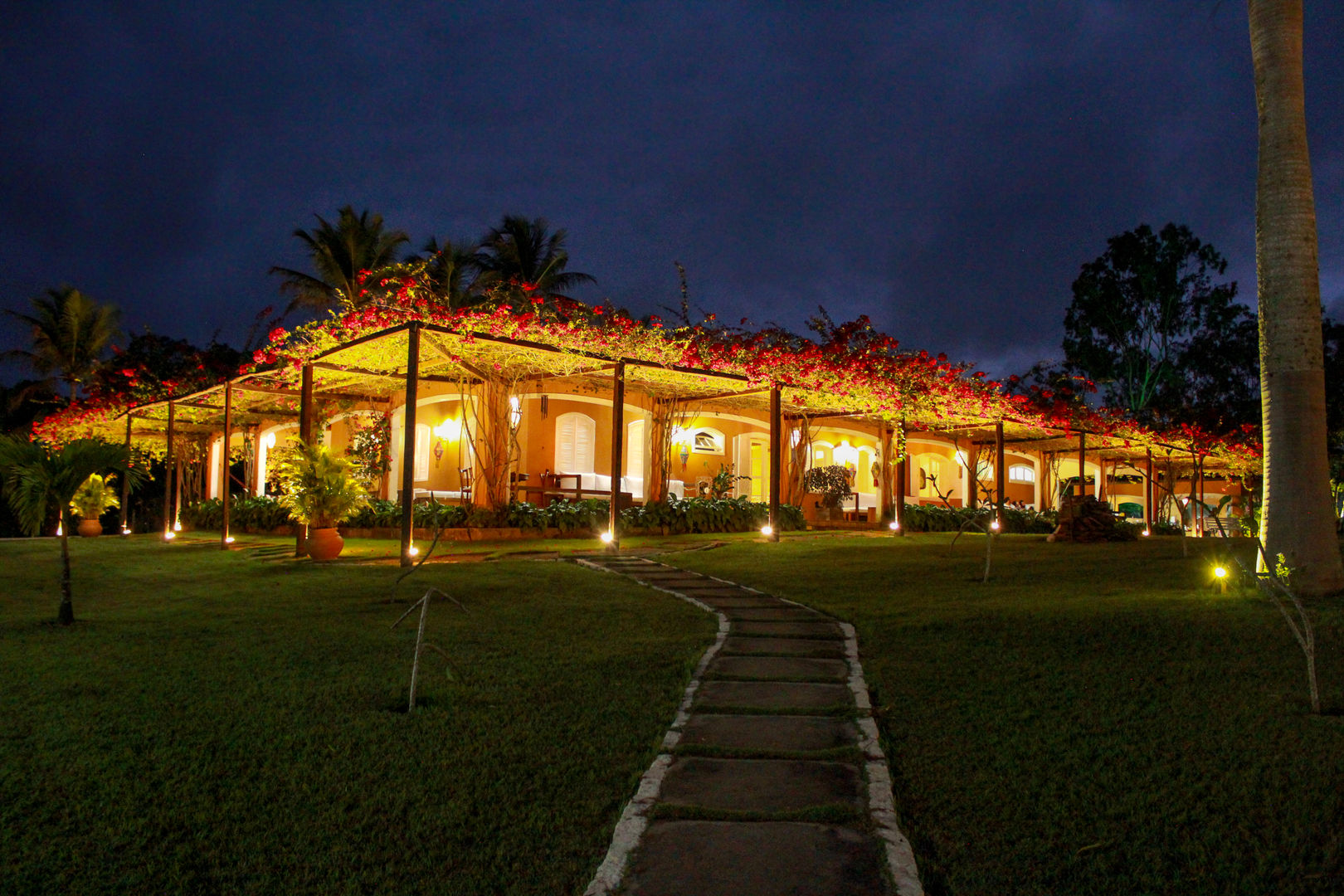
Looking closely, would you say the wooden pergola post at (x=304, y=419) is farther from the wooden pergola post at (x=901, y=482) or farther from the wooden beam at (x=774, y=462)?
the wooden pergola post at (x=901, y=482)

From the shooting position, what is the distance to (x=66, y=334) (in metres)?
25.9

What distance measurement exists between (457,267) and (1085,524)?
59.3 ft

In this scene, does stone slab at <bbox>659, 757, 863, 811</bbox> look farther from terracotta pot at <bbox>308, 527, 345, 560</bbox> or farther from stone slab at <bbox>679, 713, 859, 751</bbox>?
terracotta pot at <bbox>308, 527, 345, 560</bbox>

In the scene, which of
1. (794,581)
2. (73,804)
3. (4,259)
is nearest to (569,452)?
(794,581)

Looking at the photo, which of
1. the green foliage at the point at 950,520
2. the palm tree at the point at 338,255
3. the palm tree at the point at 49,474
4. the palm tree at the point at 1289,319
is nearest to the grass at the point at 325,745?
the palm tree at the point at 49,474

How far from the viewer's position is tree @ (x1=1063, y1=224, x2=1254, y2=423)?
29.2 metres

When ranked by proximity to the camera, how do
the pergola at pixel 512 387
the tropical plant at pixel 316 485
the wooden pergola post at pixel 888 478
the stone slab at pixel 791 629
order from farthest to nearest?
the wooden pergola post at pixel 888 478 → the pergola at pixel 512 387 → the tropical plant at pixel 316 485 → the stone slab at pixel 791 629

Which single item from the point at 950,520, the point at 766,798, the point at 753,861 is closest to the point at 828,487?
the point at 950,520

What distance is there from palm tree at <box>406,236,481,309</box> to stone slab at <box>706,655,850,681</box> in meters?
19.5

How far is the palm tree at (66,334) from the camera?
84.8ft

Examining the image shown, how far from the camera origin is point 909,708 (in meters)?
3.72

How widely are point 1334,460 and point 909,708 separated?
19.5 metres

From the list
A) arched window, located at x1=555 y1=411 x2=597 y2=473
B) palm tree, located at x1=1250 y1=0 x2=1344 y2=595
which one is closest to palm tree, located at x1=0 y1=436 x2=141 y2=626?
palm tree, located at x1=1250 y1=0 x2=1344 y2=595

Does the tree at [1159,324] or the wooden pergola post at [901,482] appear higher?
the tree at [1159,324]
